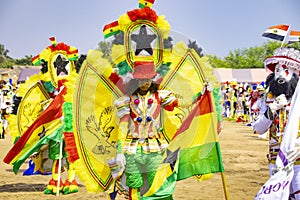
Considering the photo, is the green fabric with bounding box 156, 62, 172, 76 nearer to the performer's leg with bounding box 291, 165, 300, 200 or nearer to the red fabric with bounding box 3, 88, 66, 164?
the performer's leg with bounding box 291, 165, 300, 200

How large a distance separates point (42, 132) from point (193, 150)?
13.3 feet

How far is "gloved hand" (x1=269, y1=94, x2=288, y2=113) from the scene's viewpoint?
564 centimetres

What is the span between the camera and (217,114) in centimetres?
603

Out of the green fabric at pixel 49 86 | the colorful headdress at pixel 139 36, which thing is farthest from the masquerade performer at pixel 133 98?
the green fabric at pixel 49 86

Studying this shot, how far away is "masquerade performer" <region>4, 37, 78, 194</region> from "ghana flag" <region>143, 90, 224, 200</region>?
3.24 metres

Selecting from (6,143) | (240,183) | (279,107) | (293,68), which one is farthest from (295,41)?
(6,143)

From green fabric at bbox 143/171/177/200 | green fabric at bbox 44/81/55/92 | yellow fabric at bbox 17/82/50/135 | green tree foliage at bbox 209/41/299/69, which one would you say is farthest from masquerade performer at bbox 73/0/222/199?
green tree foliage at bbox 209/41/299/69

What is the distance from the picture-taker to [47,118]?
30.0 ft

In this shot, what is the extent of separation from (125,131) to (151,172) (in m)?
0.52

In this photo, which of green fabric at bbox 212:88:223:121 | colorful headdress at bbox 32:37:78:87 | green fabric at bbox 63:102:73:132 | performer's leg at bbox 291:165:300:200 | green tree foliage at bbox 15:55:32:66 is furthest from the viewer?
green tree foliage at bbox 15:55:32:66

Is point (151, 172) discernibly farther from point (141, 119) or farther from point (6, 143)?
point (6, 143)

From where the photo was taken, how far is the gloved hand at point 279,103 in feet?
18.5

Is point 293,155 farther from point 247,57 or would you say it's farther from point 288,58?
point 247,57

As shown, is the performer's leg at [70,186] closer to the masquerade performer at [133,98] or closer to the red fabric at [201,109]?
the masquerade performer at [133,98]
